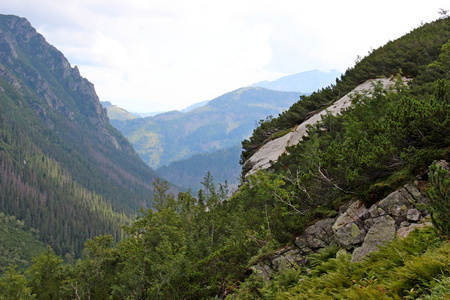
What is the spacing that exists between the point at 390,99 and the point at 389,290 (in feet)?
68.2

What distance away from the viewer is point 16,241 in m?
161

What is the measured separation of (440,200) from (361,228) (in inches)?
180

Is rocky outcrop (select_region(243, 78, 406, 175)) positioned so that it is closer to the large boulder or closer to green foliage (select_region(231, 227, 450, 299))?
the large boulder

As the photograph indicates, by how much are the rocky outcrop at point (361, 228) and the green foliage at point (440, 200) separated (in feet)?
6.37

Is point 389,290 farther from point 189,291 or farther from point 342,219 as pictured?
point 189,291

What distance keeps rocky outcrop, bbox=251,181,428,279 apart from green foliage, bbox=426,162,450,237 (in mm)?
1941

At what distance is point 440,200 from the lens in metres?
8.33

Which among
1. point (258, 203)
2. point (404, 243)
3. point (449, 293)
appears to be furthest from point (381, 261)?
point (258, 203)

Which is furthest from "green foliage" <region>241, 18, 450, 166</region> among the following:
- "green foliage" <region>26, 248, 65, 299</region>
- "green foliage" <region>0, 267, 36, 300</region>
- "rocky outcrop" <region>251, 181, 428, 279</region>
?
"green foliage" <region>0, 267, 36, 300</region>

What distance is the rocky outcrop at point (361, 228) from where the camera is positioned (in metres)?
11.2

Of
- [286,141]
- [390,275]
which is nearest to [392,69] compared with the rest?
[286,141]

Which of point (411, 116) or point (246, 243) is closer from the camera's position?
point (411, 116)

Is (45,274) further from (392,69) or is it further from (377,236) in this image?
(392,69)

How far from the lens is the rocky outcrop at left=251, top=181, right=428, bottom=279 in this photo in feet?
36.8
